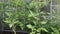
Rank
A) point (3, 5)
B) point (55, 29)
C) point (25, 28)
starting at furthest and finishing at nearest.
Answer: point (3, 5) → point (25, 28) → point (55, 29)

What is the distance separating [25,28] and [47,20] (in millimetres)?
627

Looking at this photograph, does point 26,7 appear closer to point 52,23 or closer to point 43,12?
point 43,12

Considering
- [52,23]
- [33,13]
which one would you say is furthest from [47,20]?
[33,13]

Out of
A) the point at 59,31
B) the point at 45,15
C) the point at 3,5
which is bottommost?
the point at 59,31

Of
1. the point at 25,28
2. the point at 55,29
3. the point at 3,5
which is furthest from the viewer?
the point at 3,5

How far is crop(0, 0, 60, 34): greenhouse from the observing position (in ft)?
14.6

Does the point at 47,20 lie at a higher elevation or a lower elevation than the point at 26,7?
lower

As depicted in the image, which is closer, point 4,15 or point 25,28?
point 25,28

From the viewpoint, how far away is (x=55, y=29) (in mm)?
4398

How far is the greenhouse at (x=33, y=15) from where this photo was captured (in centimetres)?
445

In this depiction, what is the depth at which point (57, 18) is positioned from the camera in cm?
462

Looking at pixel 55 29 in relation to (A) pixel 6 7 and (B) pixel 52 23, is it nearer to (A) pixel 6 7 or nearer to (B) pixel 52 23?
(B) pixel 52 23

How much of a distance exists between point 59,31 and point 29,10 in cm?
95

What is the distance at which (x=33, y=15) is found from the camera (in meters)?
4.40
